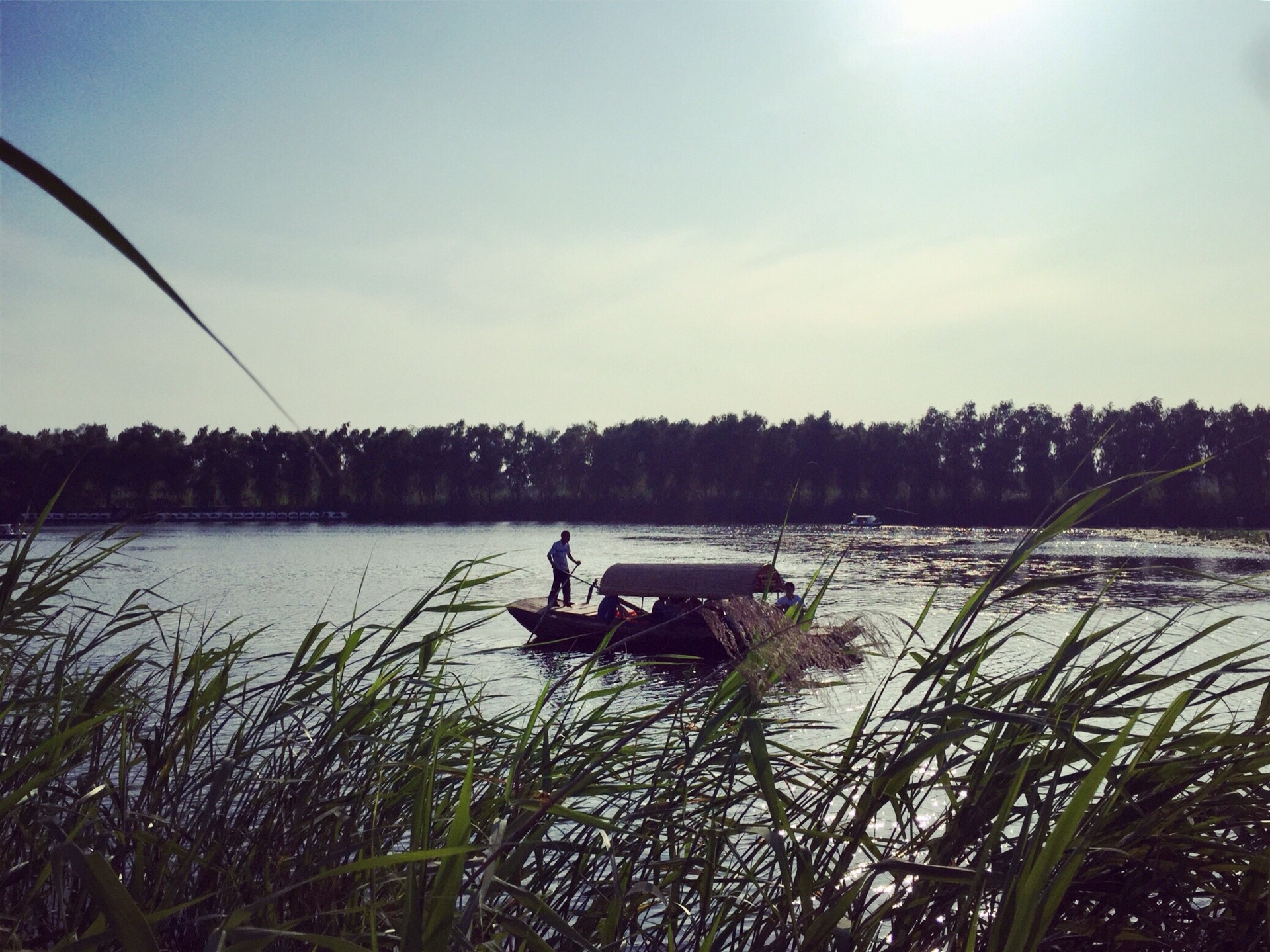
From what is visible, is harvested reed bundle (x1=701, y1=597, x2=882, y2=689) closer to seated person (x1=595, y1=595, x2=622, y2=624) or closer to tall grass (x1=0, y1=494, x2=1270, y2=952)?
tall grass (x1=0, y1=494, x2=1270, y2=952)

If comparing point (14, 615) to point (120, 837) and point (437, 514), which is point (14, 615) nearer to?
point (120, 837)

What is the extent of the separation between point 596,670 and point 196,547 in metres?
61.0

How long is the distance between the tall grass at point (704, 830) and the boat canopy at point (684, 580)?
45.0 feet

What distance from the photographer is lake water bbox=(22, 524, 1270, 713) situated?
16.9 metres

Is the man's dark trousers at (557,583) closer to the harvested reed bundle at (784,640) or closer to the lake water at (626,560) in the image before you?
the lake water at (626,560)

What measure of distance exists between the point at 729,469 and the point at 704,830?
99.1 m

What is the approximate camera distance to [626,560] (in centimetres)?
4303

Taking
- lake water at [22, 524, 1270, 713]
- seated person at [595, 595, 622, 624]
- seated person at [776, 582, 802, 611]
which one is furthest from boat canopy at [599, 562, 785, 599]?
lake water at [22, 524, 1270, 713]

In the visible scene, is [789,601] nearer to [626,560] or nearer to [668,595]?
[668,595]

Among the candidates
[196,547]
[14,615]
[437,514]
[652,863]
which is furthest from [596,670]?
[437,514]

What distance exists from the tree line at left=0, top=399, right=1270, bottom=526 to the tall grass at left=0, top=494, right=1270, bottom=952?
69.1 m

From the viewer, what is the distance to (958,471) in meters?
91.7

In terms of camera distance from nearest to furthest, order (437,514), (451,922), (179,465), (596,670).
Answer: (451,922), (596,670), (179,465), (437,514)

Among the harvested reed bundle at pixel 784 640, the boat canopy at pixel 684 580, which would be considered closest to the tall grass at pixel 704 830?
the harvested reed bundle at pixel 784 640
